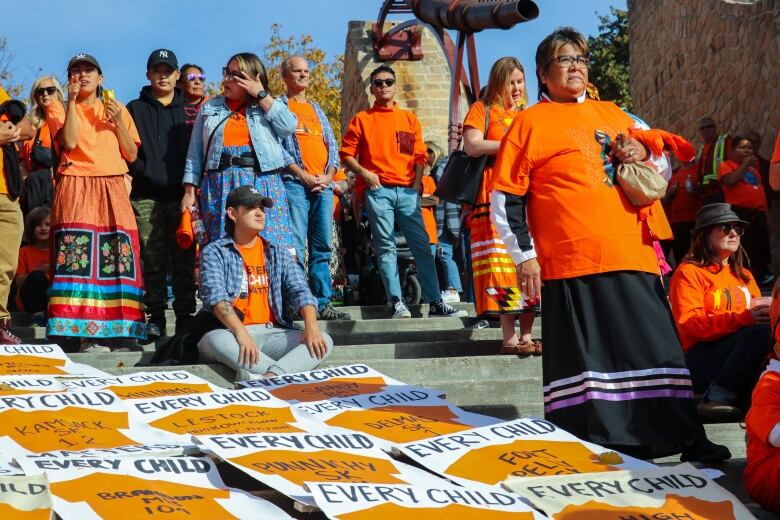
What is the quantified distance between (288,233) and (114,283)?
1083mm

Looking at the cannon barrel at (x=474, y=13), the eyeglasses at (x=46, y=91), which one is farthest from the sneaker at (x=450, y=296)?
the cannon barrel at (x=474, y=13)

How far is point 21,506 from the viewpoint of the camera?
3.58 meters

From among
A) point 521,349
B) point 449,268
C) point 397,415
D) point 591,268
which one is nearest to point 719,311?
point 521,349

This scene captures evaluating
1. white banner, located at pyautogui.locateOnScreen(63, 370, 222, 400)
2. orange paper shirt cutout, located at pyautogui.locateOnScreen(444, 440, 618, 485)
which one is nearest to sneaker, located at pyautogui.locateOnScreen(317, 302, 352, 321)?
white banner, located at pyautogui.locateOnScreen(63, 370, 222, 400)

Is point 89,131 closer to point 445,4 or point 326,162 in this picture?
point 326,162

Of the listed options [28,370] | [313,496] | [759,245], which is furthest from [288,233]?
[759,245]

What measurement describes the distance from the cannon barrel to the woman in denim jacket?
28.0 feet

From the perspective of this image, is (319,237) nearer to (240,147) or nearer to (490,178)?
(240,147)

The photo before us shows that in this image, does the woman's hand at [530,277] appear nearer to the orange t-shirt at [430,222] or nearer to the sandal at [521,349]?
the sandal at [521,349]

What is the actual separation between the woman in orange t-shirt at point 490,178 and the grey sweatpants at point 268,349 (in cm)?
104

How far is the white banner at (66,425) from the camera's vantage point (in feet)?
15.6

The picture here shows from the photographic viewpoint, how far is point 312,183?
820 centimetres

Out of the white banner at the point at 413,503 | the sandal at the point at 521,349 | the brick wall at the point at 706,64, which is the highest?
the brick wall at the point at 706,64

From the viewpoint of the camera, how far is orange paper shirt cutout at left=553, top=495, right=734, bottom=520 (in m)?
4.01
